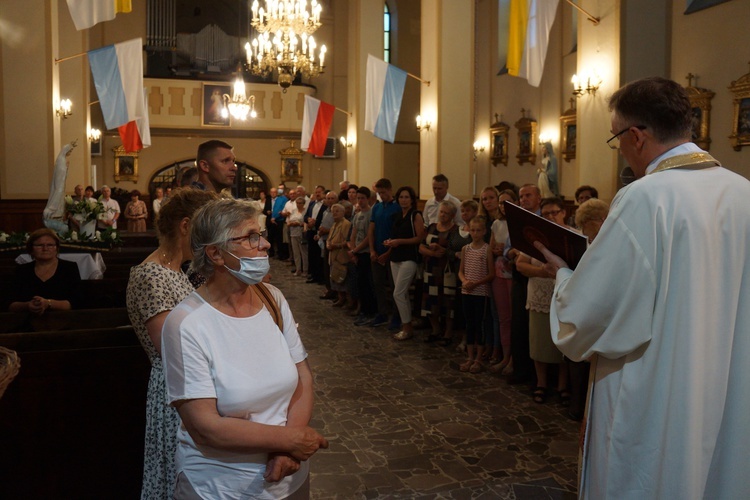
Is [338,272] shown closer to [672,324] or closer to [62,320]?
[62,320]

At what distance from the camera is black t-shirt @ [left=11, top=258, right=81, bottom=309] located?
509 cm

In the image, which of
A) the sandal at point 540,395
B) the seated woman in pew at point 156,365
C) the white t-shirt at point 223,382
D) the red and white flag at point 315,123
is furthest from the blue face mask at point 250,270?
the red and white flag at point 315,123

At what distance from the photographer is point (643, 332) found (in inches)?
82.7

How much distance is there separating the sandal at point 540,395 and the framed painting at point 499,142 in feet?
43.3

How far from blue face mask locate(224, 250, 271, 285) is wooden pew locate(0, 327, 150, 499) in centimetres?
159

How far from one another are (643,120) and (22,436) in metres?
3.08

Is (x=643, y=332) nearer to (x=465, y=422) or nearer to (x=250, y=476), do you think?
(x=250, y=476)

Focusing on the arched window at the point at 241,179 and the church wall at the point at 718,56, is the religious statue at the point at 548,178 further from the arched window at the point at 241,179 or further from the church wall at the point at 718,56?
the arched window at the point at 241,179

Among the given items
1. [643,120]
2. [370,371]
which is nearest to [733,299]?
[643,120]

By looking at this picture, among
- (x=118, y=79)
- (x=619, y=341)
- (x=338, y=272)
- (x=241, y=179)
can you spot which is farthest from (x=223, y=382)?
(x=241, y=179)

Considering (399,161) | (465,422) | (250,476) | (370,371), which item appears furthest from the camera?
(399,161)

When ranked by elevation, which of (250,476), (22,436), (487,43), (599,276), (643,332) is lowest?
(22,436)

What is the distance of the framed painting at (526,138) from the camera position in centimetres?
1702

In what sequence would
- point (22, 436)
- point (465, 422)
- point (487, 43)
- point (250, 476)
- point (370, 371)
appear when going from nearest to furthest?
point (250, 476) < point (22, 436) < point (465, 422) < point (370, 371) < point (487, 43)
